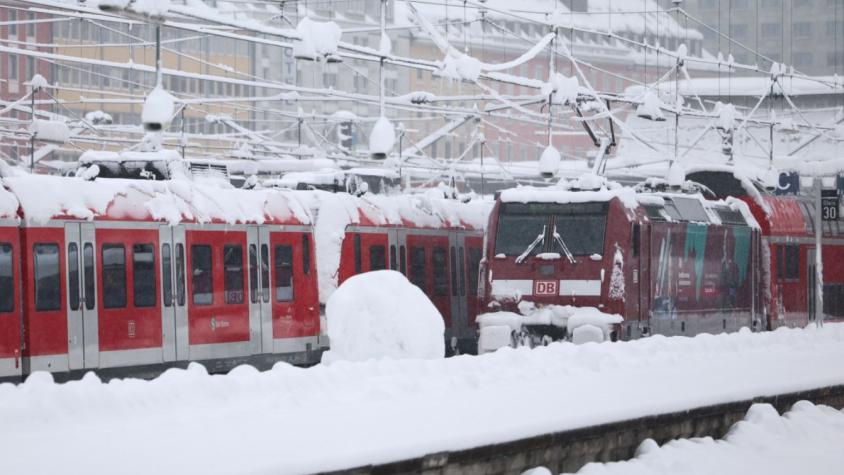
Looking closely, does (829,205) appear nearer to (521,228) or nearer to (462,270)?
(521,228)

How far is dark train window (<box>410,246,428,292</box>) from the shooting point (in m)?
28.3

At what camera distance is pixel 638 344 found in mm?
21250

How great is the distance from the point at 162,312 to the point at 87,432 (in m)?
9.65

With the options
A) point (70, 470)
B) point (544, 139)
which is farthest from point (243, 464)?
point (544, 139)

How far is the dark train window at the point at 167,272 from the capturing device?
21.7 m

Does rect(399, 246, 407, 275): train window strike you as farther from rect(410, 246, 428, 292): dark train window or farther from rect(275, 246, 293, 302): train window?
rect(275, 246, 293, 302): train window

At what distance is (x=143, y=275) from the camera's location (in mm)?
21328

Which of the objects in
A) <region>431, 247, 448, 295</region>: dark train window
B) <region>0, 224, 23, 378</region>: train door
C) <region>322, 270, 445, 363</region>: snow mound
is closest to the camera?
<region>322, 270, 445, 363</region>: snow mound

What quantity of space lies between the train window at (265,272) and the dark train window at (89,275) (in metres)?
3.97

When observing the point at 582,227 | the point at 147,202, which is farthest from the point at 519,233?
the point at 147,202

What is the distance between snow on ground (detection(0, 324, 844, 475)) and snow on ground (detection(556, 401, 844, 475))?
1.15ft

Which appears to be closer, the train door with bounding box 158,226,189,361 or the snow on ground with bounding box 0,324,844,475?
the snow on ground with bounding box 0,324,844,475

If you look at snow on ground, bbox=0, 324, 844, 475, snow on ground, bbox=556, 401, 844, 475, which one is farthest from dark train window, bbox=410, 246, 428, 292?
snow on ground, bbox=556, 401, 844, 475

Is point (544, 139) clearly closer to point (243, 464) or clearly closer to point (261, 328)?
point (261, 328)
